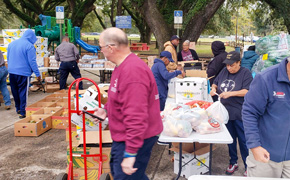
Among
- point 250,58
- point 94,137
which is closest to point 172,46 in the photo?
point 250,58

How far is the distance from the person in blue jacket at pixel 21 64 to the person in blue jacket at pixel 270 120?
5.70 metres

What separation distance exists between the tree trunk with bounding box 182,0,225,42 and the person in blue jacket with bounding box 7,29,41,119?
27.8ft

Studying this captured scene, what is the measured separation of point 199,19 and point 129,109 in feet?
40.2

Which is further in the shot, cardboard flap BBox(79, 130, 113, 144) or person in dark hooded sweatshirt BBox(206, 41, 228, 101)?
Result: person in dark hooded sweatshirt BBox(206, 41, 228, 101)

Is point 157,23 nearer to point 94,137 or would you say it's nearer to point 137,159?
point 94,137

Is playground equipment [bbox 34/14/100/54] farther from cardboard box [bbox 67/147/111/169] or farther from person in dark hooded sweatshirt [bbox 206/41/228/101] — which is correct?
cardboard box [bbox 67/147/111/169]

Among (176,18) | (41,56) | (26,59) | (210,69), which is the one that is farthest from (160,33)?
(210,69)

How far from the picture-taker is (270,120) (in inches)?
→ 88.7

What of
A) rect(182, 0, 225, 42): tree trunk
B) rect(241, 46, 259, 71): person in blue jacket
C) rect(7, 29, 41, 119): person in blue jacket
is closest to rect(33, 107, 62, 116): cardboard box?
rect(7, 29, 41, 119): person in blue jacket

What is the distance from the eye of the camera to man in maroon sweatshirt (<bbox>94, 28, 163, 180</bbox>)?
2.00 m

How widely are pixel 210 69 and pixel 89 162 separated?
2.71m

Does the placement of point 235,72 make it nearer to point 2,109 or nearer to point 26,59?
point 26,59

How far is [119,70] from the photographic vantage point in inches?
83.7

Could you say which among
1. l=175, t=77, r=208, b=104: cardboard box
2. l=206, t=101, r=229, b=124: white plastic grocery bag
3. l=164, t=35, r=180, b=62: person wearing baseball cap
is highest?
l=164, t=35, r=180, b=62: person wearing baseball cap
